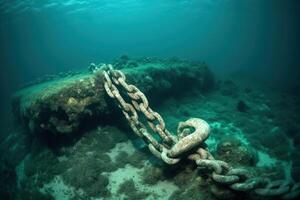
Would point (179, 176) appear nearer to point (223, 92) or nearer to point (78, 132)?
point (78, 132)

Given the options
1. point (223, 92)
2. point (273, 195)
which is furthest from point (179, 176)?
point (223, 92)

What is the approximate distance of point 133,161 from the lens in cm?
910

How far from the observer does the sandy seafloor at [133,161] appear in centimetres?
775

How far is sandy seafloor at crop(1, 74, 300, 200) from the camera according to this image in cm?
775

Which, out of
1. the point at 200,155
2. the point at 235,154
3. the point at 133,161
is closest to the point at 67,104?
the point at 133,161

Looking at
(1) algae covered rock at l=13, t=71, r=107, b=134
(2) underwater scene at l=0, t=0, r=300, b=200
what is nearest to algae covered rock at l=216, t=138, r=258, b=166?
(2) underwater scene at l=0, t=0, r=300, b=200

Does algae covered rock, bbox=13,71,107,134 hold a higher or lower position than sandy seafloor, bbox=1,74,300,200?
higher

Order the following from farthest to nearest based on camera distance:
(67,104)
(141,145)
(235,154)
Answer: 1. (141,145)
2. (67,104)
3. (235,154)

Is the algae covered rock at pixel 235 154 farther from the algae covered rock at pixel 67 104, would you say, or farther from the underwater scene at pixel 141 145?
the algae covered rock at pixel 67 104

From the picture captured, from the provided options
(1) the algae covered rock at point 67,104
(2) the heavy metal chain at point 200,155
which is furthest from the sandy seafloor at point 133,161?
(1) the algae covered rock at point 67,104

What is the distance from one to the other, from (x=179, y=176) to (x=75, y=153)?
13.8ft

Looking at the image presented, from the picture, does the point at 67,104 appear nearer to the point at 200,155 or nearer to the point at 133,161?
the point at 133,161

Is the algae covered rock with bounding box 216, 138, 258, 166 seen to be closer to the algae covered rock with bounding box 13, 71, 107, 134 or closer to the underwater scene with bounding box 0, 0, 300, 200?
the underwater scene with bounding box 0, 0, 300, 200

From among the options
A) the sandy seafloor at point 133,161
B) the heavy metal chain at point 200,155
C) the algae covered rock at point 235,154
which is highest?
the heavy metal chain at point 200,155
